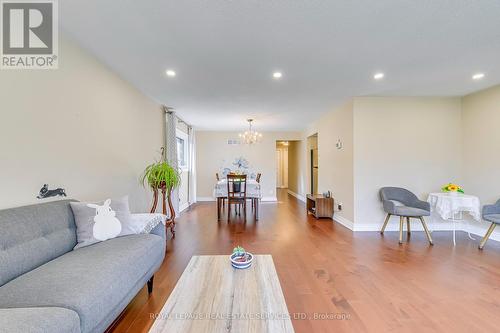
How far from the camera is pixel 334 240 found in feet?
11.9

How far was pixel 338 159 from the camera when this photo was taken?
485 cm

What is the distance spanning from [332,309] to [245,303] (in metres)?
0.99

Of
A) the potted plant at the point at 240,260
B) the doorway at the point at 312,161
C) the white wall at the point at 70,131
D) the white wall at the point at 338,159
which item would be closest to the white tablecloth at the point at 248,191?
the white wall at the point at 338,159

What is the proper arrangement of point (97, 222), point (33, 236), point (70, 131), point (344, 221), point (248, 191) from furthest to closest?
point (248, 191)
point (344, 221)
point (70, 131)
point (97, 222)
point (33, 236)

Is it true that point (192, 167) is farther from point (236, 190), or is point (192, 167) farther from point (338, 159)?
point (338, 159)

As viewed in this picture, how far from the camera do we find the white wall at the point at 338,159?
4.34m

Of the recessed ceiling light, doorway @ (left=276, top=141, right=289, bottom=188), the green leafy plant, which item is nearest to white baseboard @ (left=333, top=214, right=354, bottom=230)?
the recessed ceiling light

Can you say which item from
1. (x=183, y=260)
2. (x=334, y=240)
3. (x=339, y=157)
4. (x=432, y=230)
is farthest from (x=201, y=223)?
(x=432, y=230)

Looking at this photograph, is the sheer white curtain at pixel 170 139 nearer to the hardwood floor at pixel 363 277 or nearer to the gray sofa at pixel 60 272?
the hardwood floor at pixel 363 277

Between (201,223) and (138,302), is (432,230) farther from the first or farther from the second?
(138,302)

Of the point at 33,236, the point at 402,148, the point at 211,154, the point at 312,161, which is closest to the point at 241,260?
the point at 33,236

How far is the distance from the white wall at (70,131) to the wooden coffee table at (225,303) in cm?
150

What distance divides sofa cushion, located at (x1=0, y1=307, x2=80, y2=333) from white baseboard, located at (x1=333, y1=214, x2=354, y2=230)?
4179 millimetres

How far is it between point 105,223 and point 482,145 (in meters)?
5.57
